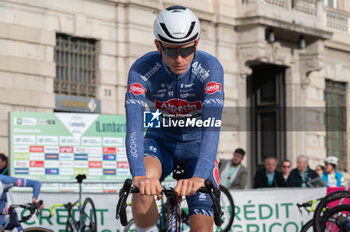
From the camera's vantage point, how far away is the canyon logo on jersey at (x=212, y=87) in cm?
568

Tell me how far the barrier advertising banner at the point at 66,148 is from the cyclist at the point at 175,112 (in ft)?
27.9

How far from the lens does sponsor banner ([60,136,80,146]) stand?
15.1 m

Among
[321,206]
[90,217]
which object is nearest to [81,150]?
[90,217]

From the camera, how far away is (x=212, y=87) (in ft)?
18.7

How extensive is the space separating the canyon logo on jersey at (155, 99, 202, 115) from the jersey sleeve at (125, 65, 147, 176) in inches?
9.6

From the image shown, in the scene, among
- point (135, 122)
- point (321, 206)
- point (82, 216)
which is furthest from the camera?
point (82, 216)

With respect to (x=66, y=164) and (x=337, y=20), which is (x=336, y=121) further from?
(x=66, y=164)

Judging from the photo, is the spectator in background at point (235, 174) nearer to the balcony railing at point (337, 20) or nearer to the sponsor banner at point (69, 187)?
the sponsor banner at point (69, 187)

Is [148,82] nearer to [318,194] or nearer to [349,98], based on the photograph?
[318,194]

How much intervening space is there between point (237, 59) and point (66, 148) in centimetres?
1022

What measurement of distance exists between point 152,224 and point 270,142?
69.9 ft

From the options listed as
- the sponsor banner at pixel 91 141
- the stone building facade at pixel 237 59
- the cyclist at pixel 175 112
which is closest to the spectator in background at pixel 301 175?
the sponsor banner at pixel 91 141

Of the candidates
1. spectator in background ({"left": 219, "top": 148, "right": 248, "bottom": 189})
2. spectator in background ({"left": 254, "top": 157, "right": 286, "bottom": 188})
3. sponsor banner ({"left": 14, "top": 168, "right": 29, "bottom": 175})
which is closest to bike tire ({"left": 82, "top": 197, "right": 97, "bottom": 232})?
sponsor banner ({"left": 14, "top": 168, "right": 29, "bottom": 175})

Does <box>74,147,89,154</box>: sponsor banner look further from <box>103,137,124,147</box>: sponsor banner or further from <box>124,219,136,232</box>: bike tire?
<box>124,219,136,232</box>: bike tire
